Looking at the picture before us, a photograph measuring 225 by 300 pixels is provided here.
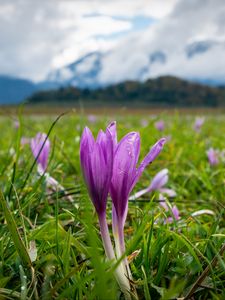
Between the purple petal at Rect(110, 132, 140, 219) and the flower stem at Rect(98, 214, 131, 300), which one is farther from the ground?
the purple petal at Rect(110, 132, 140, 219)

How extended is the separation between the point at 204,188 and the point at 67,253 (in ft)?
5.26

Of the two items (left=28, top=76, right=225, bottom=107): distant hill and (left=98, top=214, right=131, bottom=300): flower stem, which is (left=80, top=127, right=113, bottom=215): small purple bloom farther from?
(left=28, top=76, right=225, bottom=107): distant hill

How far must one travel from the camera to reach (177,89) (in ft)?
343

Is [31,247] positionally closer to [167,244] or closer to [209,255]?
[167,244]

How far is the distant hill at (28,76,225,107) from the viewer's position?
3713 inches

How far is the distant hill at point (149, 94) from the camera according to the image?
94.3 metres

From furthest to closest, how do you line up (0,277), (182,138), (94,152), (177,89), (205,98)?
(177,89), (205,98), (182,138), (0,277), (94,152)

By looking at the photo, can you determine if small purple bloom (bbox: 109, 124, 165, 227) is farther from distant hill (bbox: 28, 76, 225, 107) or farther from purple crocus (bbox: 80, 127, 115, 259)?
distant hill (bbox: 28, 76, 225, 107)

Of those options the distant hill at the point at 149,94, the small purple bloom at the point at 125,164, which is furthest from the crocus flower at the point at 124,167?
the distant hill at the point at 149,94

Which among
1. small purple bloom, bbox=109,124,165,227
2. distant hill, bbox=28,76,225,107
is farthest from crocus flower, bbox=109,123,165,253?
distant hill, bbox=28,76,225,107

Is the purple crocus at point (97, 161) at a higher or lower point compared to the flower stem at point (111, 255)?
higher

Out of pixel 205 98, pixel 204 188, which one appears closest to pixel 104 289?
pixel 204 188

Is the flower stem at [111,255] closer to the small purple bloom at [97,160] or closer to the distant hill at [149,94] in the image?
the small purple bloom at [97,160]

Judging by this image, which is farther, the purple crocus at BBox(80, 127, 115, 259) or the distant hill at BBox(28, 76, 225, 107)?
the distant hill at BBox(28, 76, 225, 107)
